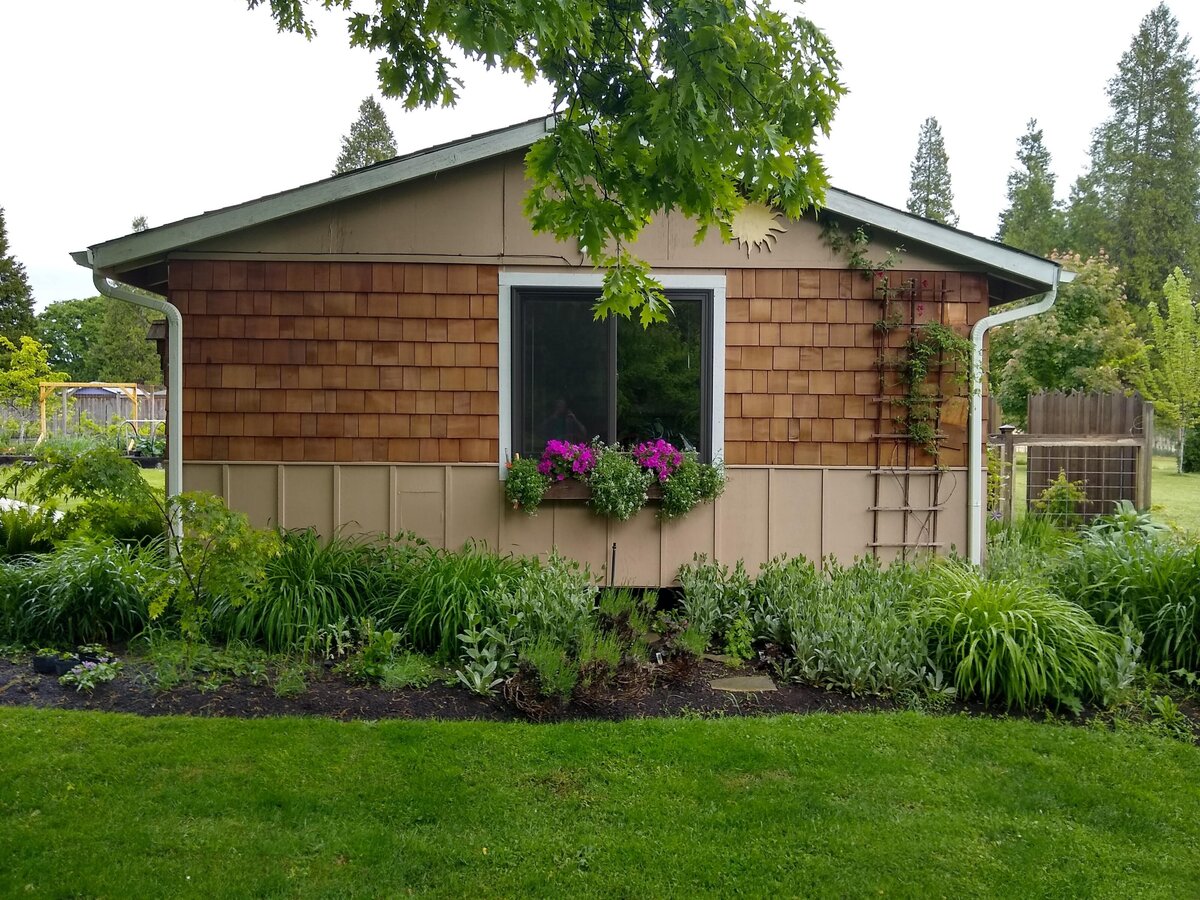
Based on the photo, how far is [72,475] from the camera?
4.02 m

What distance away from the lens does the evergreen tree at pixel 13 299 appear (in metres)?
32.1

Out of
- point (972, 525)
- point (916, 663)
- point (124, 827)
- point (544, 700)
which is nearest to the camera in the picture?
point (124, 827)

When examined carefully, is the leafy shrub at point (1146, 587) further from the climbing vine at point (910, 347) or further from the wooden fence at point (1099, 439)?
the wooden fence at point (1099, 439)

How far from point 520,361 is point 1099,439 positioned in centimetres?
627

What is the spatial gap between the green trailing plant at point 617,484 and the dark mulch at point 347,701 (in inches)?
60.6

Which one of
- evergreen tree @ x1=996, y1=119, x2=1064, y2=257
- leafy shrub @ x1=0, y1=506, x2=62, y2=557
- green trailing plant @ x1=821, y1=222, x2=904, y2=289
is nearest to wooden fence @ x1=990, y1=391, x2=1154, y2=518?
green trailing plant @ x1=821, y1=222, x2=904, y2=289

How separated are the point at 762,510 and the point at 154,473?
15.3 metres

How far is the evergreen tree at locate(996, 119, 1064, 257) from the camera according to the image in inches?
1304

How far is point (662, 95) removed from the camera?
281 centimetres

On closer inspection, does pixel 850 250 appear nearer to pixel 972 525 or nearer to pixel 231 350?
pixel 972 525

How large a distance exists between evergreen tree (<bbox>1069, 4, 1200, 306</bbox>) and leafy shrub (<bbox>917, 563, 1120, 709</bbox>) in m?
28.9

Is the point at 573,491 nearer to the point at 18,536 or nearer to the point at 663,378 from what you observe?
the point at 663,378

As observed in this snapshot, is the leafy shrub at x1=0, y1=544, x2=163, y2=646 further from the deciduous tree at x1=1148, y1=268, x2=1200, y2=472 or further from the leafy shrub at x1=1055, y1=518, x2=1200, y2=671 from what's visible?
the deciduous tree at x1=1148, y1=268, x2=1200, y2=472

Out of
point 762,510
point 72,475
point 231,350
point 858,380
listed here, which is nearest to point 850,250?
point 858,380
